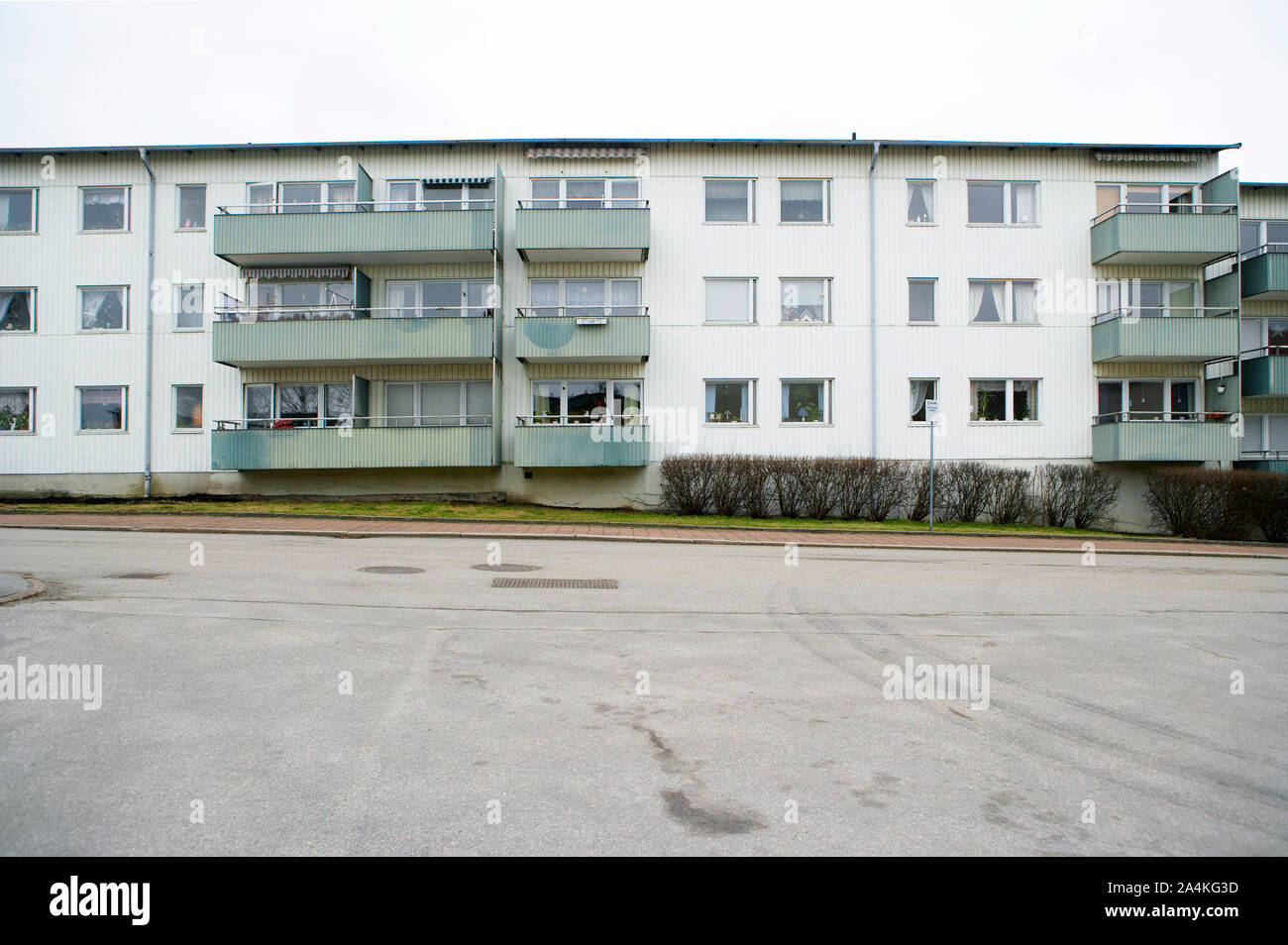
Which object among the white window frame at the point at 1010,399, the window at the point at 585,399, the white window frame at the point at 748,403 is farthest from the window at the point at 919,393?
the window at the point at 585,399

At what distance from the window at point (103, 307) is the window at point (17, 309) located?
1600mm

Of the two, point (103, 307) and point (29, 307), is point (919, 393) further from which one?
point (29, 307)

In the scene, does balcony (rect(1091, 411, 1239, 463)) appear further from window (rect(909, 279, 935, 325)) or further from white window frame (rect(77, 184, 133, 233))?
white window frame (rect(77, 184, 133, 233))

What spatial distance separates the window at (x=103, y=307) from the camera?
89.6ft

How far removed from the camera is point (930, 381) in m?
27.2

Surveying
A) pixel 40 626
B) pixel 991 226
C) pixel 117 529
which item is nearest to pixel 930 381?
pixel 991 226

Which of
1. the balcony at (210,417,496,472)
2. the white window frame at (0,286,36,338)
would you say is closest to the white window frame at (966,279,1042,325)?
the balcony at (210,417,496,472)

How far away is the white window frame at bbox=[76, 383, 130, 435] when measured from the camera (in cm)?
2698

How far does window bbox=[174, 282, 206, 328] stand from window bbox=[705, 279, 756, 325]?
15469 mm

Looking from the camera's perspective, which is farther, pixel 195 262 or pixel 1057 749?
pixel 195 262

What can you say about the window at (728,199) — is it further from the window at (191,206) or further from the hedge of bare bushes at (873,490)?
the window at (191,206)

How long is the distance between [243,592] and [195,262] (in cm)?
2089
